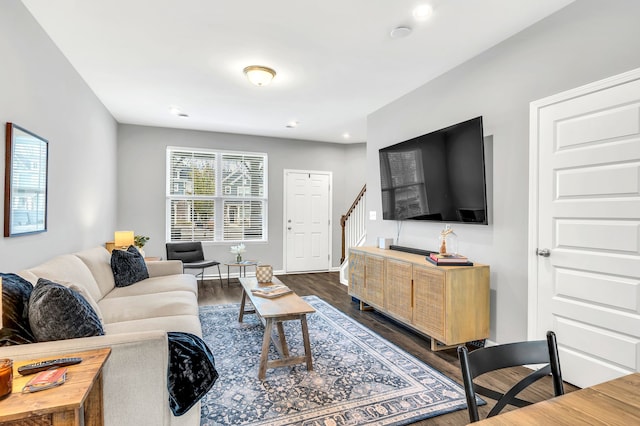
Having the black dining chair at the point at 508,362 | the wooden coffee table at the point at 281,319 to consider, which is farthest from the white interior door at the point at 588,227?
the wooden coffee table at the point at 281,319

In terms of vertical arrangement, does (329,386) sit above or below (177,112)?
below

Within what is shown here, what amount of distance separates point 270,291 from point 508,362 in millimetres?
2237

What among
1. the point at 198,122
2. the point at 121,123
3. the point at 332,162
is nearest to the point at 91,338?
the point at 198,122

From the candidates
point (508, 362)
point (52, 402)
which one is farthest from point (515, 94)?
point (52, 402)

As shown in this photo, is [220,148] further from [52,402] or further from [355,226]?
[52,402]

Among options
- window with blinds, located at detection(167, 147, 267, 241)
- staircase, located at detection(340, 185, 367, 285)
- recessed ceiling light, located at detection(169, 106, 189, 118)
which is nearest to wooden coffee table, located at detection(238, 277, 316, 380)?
staircase, located at detection(340, 185, 367, 285)

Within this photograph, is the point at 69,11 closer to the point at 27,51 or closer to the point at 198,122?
the point at 27,51

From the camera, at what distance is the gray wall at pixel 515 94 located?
219 centimetres

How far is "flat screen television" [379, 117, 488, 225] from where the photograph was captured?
296cm

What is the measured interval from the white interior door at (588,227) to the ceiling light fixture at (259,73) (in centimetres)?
237

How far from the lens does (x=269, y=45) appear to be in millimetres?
2957

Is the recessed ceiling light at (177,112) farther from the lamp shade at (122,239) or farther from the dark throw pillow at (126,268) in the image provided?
the dark throw pillow at (126,268)

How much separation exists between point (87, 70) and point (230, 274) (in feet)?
12.4

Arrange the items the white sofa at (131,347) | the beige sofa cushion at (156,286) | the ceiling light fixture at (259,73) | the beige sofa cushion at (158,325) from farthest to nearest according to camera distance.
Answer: the ceiling light fixture at (259,73) → the beige sofa cushion at (156,286) → the beige sofa cushion at (158,325) → the white sofa at (131,347)
